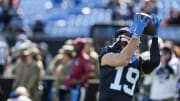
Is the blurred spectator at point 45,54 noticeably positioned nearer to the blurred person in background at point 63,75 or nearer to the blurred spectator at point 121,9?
Answer: the blurred spectator at point 121,9

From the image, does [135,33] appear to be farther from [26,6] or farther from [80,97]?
[26,6]

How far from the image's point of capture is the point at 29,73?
1021cm

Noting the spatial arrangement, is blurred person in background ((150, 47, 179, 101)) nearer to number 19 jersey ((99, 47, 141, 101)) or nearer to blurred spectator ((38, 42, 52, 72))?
number 19 jersey ((99, 47, 141, 101))

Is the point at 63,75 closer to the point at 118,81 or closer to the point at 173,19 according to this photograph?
the point at 118,81

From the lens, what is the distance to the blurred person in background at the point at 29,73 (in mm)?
10211

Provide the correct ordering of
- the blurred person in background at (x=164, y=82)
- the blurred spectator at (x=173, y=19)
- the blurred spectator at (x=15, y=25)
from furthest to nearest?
the blurred spectator at (x=15, y=25) → the blurred spectator at (x=173, y=19) → the blurred person in background at (x=164, y=82)

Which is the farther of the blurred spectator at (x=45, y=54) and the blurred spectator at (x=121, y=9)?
the blurred spectator at (x=121, y=9)

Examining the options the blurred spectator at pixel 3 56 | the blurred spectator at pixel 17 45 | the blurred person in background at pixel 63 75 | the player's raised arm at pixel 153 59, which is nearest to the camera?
the player's raised arm at pixel 153 59

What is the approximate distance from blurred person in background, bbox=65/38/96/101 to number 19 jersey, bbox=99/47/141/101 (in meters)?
4.12

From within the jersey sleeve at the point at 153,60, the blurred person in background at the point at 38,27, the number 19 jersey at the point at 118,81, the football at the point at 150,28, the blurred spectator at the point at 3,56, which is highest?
the blurred person in background at the point at 38,27

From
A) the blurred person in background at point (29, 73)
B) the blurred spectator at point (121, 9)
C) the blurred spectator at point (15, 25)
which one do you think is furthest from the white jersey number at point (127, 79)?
the blurred spectator at point (15, 25)

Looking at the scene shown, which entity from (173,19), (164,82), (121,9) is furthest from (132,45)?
(121,9)

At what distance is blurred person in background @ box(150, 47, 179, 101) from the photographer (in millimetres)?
9703

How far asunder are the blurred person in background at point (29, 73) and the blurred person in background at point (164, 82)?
1798 millimetres
